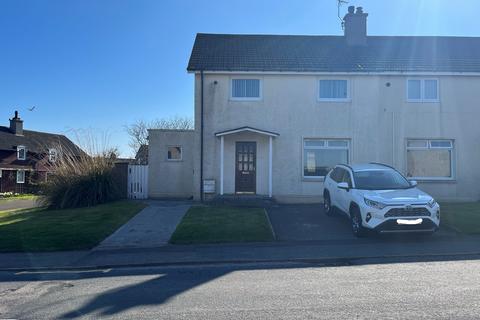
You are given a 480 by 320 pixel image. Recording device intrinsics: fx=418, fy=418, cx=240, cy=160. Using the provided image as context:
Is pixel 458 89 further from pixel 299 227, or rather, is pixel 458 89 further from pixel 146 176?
pixel 146 176

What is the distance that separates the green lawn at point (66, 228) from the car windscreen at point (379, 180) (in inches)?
269

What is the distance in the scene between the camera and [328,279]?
6.64m

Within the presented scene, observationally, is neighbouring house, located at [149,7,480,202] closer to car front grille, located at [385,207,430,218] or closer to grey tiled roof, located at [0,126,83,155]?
car front grille, located at [385,207,430,218]

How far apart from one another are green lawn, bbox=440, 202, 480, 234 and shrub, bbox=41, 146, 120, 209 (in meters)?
12.4

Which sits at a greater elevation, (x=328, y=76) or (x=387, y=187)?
(x=328, y=76)

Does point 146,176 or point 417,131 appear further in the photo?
point 146,176

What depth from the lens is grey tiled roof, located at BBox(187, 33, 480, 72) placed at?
55.8ft

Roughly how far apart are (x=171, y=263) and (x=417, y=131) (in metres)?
12.7

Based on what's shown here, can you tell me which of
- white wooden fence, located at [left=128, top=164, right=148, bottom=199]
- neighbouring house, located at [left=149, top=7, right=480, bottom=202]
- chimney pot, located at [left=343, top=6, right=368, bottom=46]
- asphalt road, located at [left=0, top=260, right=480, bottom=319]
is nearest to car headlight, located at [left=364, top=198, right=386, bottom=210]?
asphalt road, located at [left=0, top=260, right=480, bottom=319]

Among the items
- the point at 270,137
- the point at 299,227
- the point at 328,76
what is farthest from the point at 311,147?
the point at 299,227

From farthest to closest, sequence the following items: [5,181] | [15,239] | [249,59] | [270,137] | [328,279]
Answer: [5,181] → [249,59] → [270,137] → [15,239] → [328,279]

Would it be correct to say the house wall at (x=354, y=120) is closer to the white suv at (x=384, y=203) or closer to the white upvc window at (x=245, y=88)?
the white upvc window at (x=245, y=88)

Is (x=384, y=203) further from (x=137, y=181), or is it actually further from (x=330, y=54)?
(x=137, y=181)

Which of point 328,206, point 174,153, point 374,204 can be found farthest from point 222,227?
point 174,153
